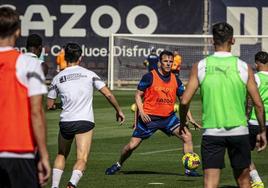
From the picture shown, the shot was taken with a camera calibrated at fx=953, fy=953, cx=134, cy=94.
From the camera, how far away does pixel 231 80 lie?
1002 centimetres

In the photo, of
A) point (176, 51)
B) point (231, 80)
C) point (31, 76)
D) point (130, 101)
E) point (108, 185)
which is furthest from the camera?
point (176, 51)

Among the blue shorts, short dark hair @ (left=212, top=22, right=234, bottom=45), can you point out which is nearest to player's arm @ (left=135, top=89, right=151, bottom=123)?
the blue shorts

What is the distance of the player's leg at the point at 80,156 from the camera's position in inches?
496

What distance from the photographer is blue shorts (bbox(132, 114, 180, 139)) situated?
635 inches

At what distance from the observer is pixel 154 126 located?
53.1 ft

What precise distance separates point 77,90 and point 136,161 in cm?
566

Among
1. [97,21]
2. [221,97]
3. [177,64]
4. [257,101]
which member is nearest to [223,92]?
[221,97]

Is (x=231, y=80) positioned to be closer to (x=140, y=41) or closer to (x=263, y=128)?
(x=263, y=128)

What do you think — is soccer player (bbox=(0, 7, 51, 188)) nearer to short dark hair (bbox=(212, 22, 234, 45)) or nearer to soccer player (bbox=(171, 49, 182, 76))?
short dark hair (bbox=(212, 22, 234, 45))

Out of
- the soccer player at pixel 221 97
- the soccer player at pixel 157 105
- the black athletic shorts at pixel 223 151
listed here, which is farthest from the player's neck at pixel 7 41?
the soccer player at pixel 157 105

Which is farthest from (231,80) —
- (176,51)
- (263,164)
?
(176,51)

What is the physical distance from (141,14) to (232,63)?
122 ft

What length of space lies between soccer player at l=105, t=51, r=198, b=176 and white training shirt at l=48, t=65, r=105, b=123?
10.8 feet

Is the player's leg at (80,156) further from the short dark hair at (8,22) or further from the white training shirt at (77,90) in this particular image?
the short dark hair at (8,22)
